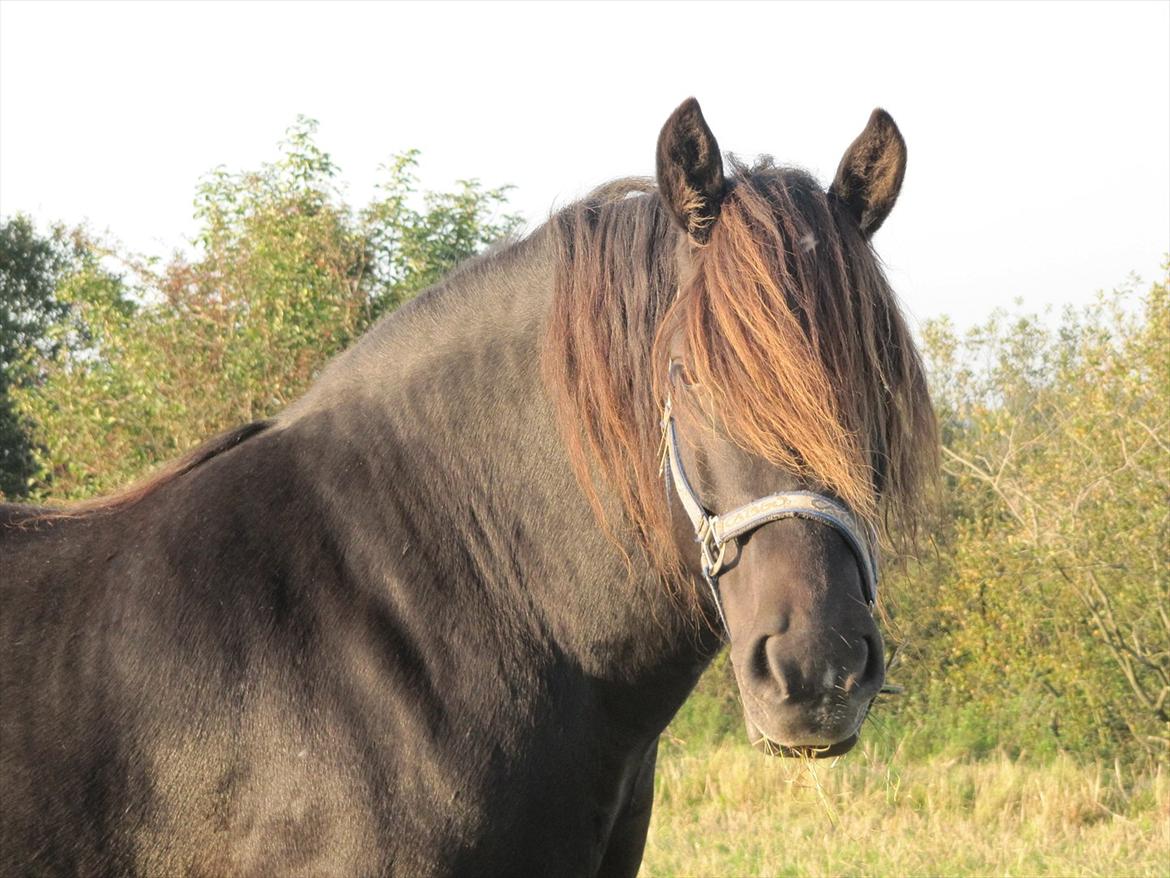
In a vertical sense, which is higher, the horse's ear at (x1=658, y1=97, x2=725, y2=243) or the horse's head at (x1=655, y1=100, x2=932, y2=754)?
the horse's ear at (x1=658, y1=97, x2=725, y2=243)

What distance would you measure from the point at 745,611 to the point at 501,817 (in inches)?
25.0

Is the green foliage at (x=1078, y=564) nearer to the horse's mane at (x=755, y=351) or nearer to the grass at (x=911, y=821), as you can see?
the grass at (x=911, y=821)

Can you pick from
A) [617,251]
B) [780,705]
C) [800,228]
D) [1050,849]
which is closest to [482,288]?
[617,251]

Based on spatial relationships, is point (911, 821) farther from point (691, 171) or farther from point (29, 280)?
point (29, 280)

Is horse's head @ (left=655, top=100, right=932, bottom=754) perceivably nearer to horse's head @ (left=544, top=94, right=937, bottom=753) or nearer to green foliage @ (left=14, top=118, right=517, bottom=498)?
horse's head @ (left=544, top=94, right=937, bottom=753)

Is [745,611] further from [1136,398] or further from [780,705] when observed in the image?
[1136,398]

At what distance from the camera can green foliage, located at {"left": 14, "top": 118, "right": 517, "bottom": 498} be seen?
9734mm

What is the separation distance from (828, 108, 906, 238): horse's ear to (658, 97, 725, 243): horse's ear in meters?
0.28

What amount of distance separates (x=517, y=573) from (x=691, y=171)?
0.93 metres

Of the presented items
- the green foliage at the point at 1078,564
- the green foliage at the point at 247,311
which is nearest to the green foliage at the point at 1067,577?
the green foliage at the point at 1078,564

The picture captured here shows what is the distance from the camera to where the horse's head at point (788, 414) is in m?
2.14

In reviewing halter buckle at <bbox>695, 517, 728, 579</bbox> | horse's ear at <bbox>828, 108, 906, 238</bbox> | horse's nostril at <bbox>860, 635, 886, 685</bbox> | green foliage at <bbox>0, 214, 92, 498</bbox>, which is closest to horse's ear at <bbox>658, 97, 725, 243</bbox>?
horse's ear at <bbox>828, 108, 906, 238</bbox>

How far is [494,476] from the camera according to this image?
2.63 m

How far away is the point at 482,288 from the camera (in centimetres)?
283
